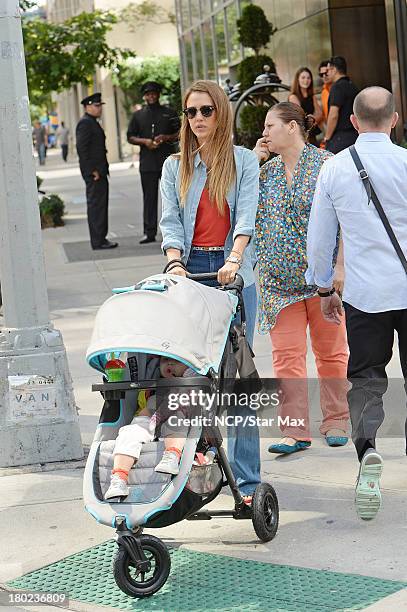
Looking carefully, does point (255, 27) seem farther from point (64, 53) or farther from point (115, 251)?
point (115, 251)

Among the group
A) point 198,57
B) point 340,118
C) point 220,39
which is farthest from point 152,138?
point 198,57

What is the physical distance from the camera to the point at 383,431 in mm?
6453

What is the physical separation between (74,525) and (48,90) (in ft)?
49.4

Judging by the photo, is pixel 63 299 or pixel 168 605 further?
pixel 63 299

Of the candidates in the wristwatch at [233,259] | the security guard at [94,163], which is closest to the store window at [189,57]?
the security guard at [94,163]

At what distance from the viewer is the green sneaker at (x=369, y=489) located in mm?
4871

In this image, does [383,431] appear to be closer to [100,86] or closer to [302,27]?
[302,27]

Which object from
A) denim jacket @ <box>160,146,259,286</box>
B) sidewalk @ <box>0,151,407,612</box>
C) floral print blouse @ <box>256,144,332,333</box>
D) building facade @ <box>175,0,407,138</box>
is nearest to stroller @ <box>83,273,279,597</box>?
sidewalk @ <box>0,151,407,612</box>

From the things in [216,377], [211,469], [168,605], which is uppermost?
[216,377]

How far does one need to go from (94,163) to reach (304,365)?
9.74 meters

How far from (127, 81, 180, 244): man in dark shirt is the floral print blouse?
31.2 ft

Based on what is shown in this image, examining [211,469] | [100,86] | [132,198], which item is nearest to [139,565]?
[211,469]

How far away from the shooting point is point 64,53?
62.1 feet

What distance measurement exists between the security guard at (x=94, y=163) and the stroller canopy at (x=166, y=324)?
11.0 m
